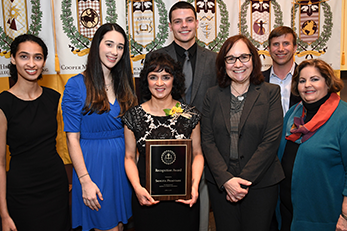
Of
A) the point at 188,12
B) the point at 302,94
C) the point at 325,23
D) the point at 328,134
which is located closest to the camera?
the point at 328,134

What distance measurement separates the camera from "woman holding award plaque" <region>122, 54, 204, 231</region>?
1.76 meters

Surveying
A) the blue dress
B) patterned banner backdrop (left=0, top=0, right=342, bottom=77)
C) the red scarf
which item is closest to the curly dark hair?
the blue dress

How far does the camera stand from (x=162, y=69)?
5.94 ft

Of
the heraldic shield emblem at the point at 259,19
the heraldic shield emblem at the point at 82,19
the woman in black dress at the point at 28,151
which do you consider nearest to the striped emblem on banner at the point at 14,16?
the heraldic shield emblem at the point at 82,19

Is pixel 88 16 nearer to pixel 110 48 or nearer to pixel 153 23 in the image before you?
pixel 153 23

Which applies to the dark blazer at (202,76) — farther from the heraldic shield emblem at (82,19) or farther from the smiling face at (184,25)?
the heraldic shield emblem at (82,19)

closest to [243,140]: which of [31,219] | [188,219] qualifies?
[188,219]

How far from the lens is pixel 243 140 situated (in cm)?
178

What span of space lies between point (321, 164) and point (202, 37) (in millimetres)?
2450

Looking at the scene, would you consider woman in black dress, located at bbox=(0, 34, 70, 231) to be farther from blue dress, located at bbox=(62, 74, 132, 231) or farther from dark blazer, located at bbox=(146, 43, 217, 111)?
dark blazer, located at bbox=(146, 43, 217, 111)

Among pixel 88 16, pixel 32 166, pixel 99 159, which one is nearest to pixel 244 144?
pixel 99 159

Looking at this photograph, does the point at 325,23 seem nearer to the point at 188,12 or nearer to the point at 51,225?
the point at 188,12

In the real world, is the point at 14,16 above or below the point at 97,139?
above

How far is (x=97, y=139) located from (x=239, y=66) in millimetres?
1172
